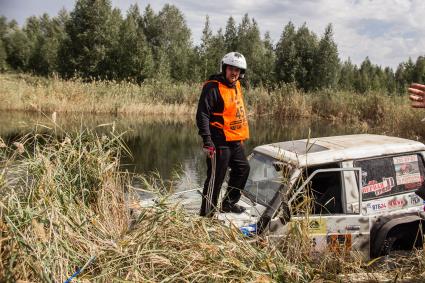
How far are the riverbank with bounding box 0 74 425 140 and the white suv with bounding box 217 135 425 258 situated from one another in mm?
11363

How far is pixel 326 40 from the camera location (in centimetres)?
3906

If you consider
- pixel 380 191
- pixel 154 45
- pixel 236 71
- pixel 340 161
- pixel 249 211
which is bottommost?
pixel 249 211

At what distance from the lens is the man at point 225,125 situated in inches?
227

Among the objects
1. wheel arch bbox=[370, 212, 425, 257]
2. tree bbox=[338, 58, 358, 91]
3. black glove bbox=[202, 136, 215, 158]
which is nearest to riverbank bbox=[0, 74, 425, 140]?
wheel arch bbox=[370, 212, 425, 257]

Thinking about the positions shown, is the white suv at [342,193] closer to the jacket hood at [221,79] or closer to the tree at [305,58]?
the jacket hood at [221,79]

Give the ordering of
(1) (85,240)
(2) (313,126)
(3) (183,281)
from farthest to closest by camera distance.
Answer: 1. (2) (313,126)
2. (1) (85,240)
3. (3) (183,281)

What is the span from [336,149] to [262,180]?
1.03 m

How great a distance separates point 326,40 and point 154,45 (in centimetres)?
2374

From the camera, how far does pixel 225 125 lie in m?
5.89

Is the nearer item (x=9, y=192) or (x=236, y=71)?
(x=9, y=192)

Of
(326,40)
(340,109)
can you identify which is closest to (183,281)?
(340,109)

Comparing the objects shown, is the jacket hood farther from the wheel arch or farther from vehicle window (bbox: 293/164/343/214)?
the wheel arch

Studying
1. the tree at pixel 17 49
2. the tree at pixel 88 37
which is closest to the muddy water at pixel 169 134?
the tree at pixel 88 37

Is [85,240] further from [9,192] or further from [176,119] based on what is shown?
[176,119]
